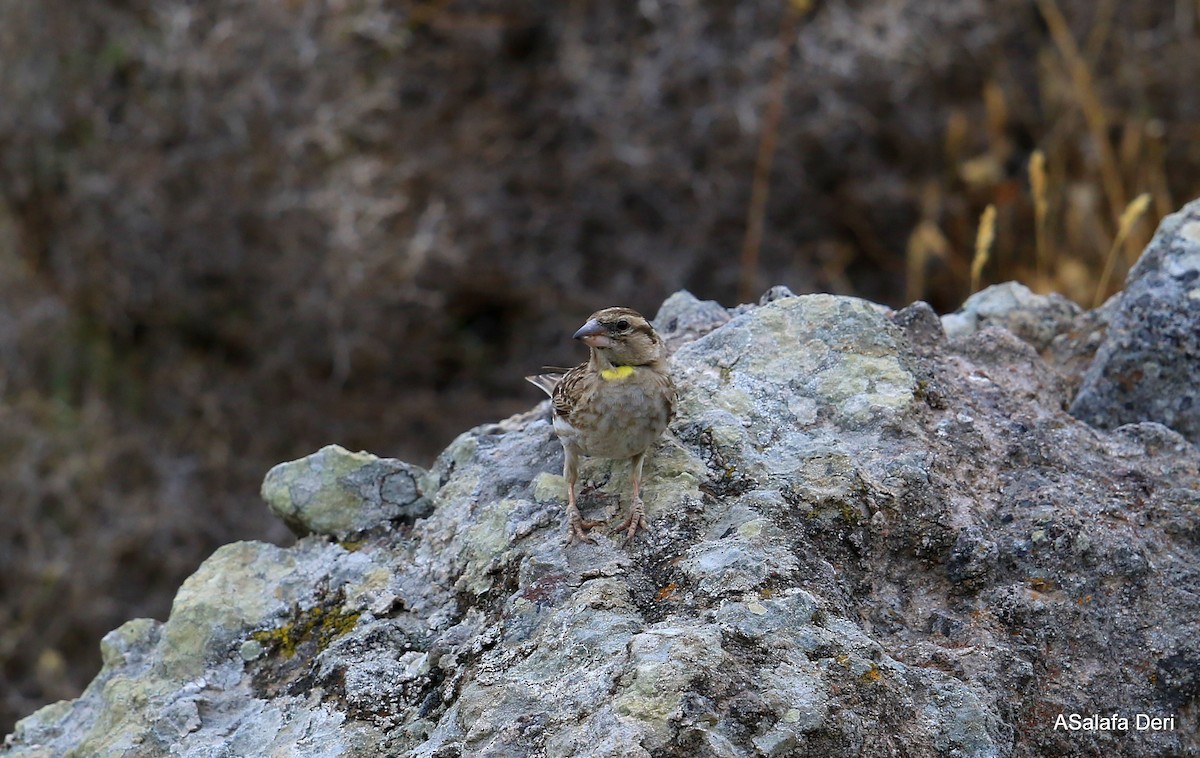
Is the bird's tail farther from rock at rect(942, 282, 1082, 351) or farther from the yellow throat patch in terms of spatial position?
rock at rect(942, 282, 1082, 351)

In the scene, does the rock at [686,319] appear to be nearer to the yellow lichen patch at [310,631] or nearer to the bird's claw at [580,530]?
the bird's claw at [580,530]

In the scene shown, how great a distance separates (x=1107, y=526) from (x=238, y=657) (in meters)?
2.07

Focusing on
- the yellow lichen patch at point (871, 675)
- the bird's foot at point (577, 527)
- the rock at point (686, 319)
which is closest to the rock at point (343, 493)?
the bird's foot at point (577, 527)

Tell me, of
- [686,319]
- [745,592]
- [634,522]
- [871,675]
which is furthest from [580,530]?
[686,319]

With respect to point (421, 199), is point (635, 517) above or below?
below

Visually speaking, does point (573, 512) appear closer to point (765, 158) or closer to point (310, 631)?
point (310, 631)

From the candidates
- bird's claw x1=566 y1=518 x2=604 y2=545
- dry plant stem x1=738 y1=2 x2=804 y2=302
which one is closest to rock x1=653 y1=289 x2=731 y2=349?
bird's claw x1=566 y1=518 x2=604 y2=545

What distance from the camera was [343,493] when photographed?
3361 mm

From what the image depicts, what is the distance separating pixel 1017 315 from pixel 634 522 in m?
1.68

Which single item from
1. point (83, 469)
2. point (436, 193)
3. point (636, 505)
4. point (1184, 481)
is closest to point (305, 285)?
point (436, 193)

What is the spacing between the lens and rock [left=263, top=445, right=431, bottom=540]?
3324mm

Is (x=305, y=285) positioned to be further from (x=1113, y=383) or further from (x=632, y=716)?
(x=632, y=716)

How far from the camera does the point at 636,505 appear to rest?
Result: 293 centimetres

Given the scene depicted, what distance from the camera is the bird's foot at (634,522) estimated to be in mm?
2850
